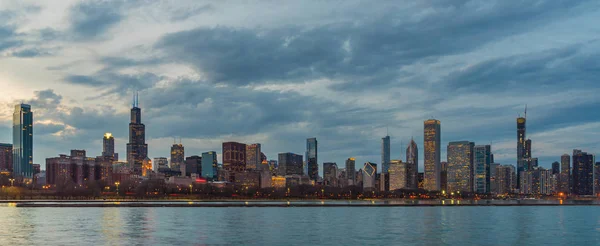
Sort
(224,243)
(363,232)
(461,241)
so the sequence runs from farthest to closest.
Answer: (363,232), (461,241), (224,243)

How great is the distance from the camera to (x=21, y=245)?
213 feet

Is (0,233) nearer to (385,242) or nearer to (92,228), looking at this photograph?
(92,228)

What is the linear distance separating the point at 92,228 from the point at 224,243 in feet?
98.2

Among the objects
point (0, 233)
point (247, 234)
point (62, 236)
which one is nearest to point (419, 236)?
point (247, 234)

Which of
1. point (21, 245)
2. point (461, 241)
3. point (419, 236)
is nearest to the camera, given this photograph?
point (21, 245)

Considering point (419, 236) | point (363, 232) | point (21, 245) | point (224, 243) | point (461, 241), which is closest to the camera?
point (21, 245)

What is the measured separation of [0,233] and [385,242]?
48523 mm

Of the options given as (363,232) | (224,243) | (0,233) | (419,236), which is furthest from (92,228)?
(419,236)

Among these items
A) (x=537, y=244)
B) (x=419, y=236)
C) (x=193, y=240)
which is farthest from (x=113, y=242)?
(x=537, y=244)

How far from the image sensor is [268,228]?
3703 inches

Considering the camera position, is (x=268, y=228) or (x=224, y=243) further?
(x=268, y=228)

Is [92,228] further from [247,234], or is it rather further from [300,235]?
[300,235]

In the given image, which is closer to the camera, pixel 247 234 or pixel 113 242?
pixel 113 242

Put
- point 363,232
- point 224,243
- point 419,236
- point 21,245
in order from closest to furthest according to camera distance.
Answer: point 21,245
point 224,243
point 419,236
point 363,232
